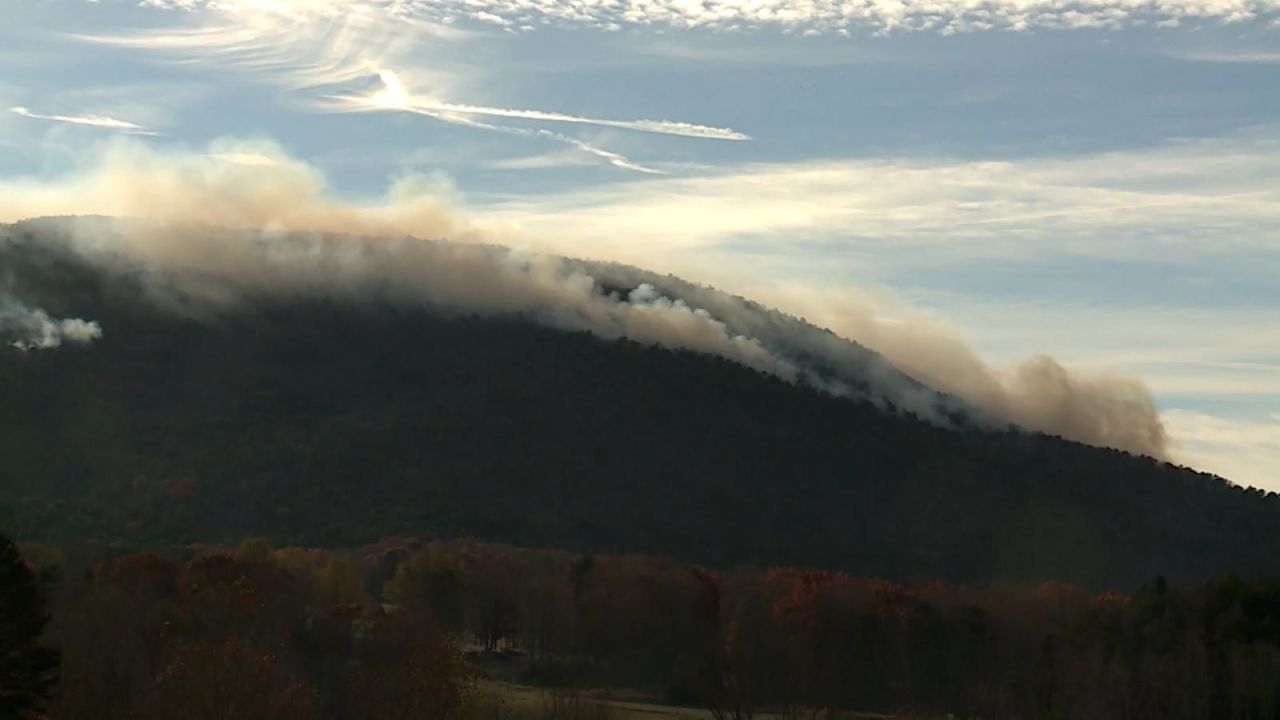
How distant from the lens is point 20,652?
72938mm

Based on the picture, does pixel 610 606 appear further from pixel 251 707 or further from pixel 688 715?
pixel 251 707

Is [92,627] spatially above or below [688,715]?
above

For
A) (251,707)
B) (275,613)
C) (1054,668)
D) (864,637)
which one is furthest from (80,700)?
(864,637)

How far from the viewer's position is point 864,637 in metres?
156

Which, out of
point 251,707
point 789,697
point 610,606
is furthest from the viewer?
point 610,606

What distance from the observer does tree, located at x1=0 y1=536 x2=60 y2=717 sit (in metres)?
71.4

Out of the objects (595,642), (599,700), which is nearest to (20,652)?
(599,700)

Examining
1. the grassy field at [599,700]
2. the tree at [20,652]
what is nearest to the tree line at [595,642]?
the tree at [20,652]

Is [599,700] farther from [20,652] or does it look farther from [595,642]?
[595,642]

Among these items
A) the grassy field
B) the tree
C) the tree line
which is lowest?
the grassy field

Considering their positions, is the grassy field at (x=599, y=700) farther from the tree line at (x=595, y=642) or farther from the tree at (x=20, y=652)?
the tree at (x=20, y=652)

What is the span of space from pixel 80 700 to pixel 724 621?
10354 centimetres

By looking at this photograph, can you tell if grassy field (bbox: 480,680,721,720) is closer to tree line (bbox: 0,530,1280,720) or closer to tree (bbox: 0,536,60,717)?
tree line (bbox: 0,530,1280,720)

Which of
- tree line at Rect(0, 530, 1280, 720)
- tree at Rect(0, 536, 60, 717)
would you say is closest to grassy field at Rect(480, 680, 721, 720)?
tree line at Rect(0, 530, 1280, 720)
